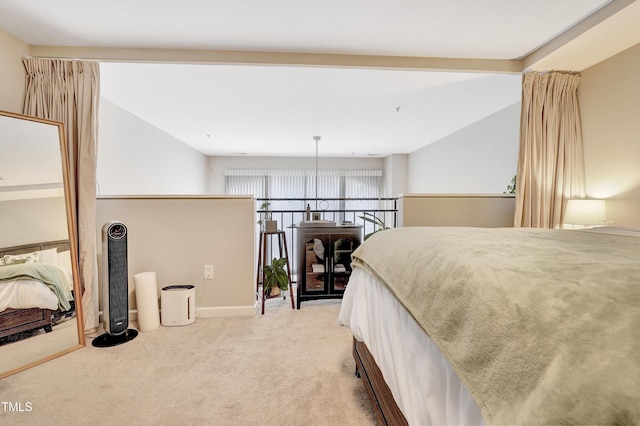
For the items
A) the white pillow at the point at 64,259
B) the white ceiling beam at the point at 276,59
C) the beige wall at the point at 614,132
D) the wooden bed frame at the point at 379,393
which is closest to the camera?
the wooden bed frame at the point at 379,393

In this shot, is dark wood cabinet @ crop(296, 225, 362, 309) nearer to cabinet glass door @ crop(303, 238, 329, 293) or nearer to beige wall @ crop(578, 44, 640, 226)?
cabinet glass door @ crop(303, 238, 329, 293)

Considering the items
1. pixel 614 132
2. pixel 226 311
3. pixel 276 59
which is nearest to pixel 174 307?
pixel 226 311

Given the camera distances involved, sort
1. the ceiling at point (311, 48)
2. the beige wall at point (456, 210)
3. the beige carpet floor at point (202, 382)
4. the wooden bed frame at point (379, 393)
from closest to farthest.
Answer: the wooden bed frame at point (379, 393)
the beige carpet floor at point (202, 382)
the ceiling at point (311, 48)
the beige wall at point (456, 210)

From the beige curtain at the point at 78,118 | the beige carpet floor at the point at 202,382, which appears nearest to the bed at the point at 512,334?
the beige carpet floor at the point at 202,382

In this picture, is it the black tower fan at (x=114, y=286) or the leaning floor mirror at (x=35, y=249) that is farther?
the black tower fan at (x=114, y=286)

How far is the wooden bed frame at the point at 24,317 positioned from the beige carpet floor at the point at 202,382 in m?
0.24

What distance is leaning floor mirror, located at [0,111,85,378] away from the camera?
5.70ft

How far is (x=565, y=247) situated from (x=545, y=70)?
7.87 feet

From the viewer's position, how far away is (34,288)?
6.05 ft

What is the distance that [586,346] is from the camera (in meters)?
0.41

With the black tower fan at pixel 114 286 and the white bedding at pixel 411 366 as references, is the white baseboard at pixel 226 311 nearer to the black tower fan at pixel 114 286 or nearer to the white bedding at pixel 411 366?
the black tower fan at pixel 114 286

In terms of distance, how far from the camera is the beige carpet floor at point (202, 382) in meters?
1.35

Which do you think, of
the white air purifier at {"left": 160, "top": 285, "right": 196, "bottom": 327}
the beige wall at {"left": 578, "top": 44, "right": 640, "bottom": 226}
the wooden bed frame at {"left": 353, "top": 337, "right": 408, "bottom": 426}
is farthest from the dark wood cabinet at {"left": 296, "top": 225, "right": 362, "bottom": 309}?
the beige wall at {"left": 578, "top": 44, "right": 640, "bottom": 226}

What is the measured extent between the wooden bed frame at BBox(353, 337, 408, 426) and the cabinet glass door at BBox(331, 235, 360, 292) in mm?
1338
